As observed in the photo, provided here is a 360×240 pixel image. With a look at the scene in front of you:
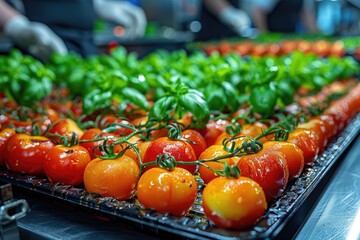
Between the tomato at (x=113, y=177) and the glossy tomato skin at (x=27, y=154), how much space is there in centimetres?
24

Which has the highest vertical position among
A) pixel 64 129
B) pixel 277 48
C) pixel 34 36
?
pixel 34 36

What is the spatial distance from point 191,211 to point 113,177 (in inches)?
8.7

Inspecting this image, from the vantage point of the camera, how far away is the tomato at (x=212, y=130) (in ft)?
5.04

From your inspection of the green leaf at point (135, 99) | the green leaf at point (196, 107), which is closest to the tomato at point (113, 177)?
the green leaf at point (196, 107)

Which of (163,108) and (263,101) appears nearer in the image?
(163,108)

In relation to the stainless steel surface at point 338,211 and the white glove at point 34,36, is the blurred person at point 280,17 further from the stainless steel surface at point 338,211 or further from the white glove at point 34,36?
the stainless steel surface at point 338,211

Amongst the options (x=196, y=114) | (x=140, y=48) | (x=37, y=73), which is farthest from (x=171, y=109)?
(x=140, y=48)

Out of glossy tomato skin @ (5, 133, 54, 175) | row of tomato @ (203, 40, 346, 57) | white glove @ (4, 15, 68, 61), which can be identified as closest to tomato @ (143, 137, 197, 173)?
glossy tomato skin @ (5, 133, 54, 175)

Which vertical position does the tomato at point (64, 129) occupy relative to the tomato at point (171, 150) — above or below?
above

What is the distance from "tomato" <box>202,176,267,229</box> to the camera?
3.25ft

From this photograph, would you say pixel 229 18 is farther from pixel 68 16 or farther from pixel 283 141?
pixel 283 141

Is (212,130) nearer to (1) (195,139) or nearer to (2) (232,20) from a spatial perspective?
(1) (195,139)

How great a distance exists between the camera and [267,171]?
1134 millimetres

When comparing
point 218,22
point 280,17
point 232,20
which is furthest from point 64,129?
point 280,17
